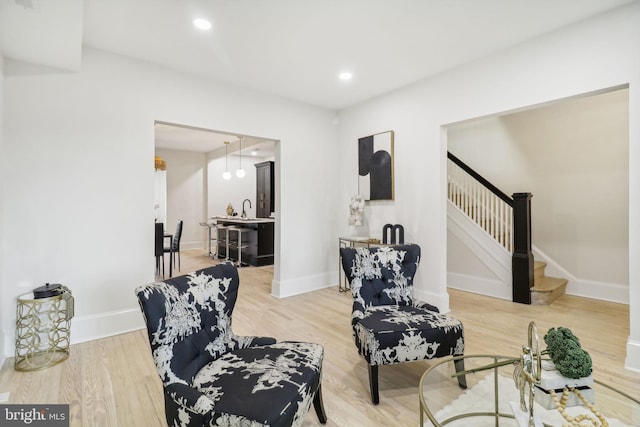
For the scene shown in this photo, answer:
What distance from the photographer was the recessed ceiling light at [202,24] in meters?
2.55

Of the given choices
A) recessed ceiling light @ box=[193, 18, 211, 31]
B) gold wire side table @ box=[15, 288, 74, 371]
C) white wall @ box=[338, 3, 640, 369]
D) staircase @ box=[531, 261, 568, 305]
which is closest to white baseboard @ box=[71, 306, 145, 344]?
gold wire side table @ box=[15, 288, 74, 371]

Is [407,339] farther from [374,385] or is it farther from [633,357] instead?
[633,357]

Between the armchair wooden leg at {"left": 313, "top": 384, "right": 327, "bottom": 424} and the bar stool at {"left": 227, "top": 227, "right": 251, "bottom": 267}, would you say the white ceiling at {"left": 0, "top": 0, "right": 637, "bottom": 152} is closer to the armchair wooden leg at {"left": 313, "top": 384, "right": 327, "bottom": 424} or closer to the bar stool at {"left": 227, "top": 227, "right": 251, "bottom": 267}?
the armchair wooden leg at {"left": 313, "top": 384, "right": 327, "bottom": 424}

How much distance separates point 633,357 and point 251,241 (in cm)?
572

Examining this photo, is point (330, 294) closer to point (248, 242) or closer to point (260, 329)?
point (260, 329)

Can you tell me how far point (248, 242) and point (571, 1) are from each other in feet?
19.6

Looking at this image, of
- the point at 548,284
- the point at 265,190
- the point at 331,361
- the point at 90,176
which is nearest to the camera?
the point at 331,361

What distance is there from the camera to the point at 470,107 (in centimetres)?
338

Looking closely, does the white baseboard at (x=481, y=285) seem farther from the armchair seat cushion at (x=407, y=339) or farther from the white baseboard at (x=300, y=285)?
the armchair seat cushion at (x=407, y=339)

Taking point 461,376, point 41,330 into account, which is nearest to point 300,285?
point 41,330

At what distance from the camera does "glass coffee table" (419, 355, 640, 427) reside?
4.17 feet

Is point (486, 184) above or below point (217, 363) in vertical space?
above

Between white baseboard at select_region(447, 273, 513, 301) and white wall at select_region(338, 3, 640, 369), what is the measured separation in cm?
A: 104

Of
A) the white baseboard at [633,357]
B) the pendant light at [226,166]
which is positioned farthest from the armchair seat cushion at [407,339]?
the pendant light at [226,166]
